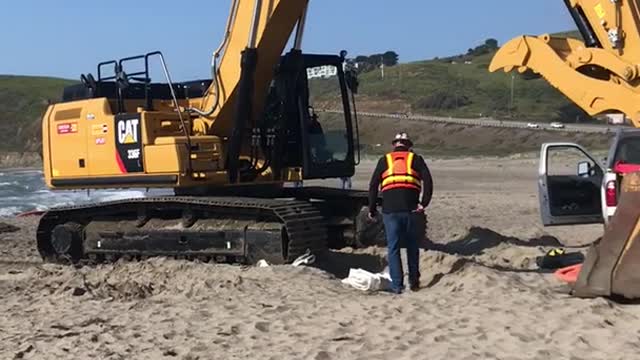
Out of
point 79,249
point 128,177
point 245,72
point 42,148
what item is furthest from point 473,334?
point 42,148

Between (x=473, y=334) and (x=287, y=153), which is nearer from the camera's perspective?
(x=473, y=334)

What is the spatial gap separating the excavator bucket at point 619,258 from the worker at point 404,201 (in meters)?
2.00

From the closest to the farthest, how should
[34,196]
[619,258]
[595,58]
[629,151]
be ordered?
1. [619,258]
2. [595,58]
3. [629,151]
4. [34,196]

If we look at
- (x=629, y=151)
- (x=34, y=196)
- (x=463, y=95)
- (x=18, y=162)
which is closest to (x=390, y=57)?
(x=463, y=95)

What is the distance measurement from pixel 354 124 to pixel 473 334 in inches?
254

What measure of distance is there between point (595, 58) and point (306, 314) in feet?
14.1

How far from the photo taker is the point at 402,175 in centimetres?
1023

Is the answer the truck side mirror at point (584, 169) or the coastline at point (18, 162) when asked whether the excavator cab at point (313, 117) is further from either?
the coastline at point (18, 162)

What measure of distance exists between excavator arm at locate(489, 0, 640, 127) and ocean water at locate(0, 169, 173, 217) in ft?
43.5

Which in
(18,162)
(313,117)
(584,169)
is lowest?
(18,162)

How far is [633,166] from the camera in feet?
40.8

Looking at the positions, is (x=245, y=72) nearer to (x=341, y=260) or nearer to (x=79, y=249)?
(x=341, y=260)

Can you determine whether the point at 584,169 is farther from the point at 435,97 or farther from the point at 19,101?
the point at 19,101

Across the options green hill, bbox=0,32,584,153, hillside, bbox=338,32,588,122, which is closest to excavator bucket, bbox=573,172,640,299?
green hill, bbox=0,32,584,153
